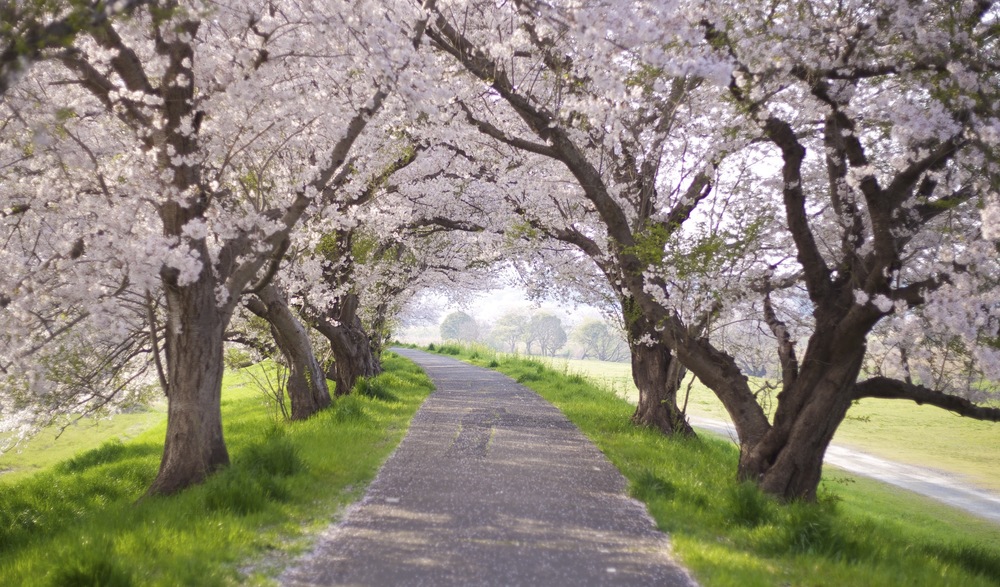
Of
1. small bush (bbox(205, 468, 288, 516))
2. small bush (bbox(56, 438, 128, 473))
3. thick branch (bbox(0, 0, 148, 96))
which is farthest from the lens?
small bush (bbox(56, 438, 128, 473))

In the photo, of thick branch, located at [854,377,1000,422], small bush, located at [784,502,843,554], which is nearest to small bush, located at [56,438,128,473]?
small bush, located at [784,502,843,554]

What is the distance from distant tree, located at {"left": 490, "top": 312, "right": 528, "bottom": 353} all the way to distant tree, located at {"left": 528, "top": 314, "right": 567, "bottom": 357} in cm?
263

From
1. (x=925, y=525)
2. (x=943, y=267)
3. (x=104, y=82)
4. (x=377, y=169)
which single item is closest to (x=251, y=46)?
(x=104, y=82)

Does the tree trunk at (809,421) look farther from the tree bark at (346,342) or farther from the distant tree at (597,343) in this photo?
the distant tree at (597,343)

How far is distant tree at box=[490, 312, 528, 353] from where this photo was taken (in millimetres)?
136100

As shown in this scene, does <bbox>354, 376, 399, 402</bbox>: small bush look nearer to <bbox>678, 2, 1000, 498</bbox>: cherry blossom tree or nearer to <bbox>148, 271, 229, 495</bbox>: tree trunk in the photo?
<bbox>148, 271, 229, 495</bbox>: tree trunk

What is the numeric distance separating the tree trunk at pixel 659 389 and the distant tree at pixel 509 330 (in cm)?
11993

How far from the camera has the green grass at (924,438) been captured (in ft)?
65.9

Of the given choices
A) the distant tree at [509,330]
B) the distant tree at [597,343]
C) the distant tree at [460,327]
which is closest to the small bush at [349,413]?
the distant tree at [597,343]

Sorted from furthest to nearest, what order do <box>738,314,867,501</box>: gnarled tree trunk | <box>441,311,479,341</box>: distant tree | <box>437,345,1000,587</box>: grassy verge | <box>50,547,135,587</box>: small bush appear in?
<box>441,311,479,341</box>: distant tree, <box>738,314,867,501</box>: gnarled tree trunk, <box>437,345,1000,587</box>: grassy verge, <box>50,547,135,587</box>: small bush

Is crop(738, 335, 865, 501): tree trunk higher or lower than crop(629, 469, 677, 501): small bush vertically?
higher

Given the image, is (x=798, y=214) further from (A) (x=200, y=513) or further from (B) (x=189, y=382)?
(B) (x=189, y=382)

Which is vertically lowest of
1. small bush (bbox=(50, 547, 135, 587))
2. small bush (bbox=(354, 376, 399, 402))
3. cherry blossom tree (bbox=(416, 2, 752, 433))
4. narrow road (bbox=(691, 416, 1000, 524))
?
narrow road (bbox=(691, 416, 1000, 524))

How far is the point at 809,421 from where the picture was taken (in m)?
7.83
